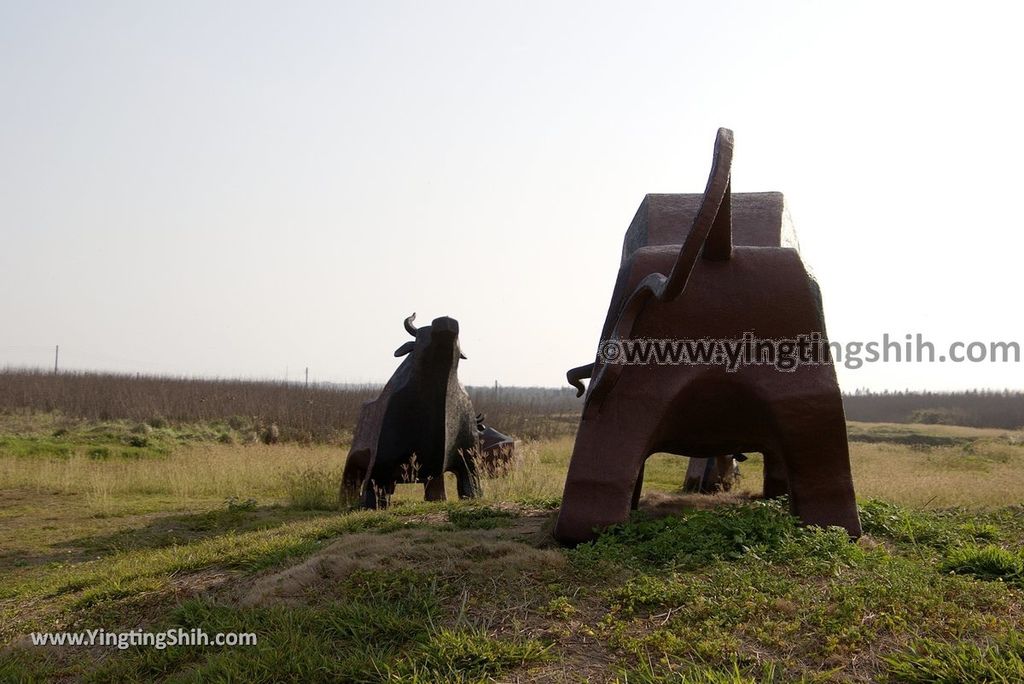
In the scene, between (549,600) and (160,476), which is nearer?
(549,600)

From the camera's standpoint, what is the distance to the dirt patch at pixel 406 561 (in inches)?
152

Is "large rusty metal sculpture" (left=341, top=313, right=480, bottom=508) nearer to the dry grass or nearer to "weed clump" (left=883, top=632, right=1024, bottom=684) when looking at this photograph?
the dry grass

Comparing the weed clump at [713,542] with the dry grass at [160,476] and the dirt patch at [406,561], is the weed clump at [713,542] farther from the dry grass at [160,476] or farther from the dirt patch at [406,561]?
the dry grass at [160,476]

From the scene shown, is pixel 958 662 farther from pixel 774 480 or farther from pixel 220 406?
pixel 220 406

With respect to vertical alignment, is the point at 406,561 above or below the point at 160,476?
above

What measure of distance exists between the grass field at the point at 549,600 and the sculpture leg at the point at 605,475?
0.18m

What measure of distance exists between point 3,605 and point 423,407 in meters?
4.08

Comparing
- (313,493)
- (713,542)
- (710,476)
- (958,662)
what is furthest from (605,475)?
(313,493)

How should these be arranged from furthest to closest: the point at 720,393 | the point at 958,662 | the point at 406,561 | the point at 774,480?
the point at 774,480, the point at 720,393, the point at 406,561, the point at 958,662

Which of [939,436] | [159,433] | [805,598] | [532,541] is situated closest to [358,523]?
[532,541]

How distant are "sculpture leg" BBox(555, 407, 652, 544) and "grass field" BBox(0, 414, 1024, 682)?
7.2 inches

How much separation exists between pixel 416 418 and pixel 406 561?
160 inches

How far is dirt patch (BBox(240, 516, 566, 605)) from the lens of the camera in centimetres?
386

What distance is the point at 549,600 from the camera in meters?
3.50
